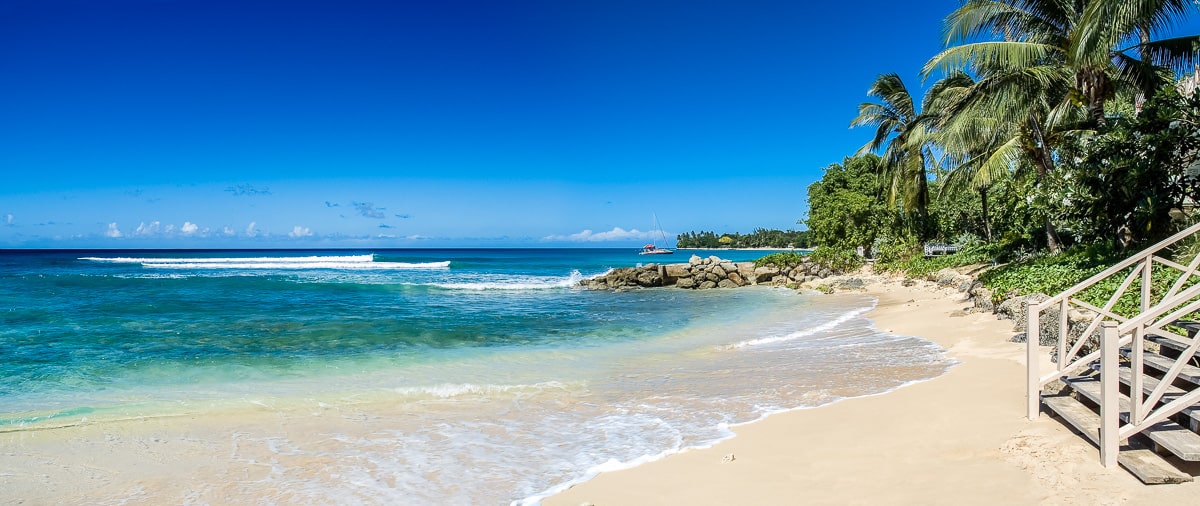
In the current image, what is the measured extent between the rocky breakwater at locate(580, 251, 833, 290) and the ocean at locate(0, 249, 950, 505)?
13.3 metres

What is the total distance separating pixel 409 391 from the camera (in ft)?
28.1

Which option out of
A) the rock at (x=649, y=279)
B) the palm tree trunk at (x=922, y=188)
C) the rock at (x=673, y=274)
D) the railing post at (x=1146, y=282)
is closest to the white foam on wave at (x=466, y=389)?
the railing post at (x=1146, y=282)

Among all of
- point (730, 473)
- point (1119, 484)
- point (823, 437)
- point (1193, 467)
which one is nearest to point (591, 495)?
point (730, 473)

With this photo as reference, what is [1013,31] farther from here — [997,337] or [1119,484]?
[1119,484]

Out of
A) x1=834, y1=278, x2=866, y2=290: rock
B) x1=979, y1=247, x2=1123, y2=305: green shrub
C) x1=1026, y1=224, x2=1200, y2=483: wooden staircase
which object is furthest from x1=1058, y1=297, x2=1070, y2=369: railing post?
x1=834, y1=278, x2=866, y2=290: rock

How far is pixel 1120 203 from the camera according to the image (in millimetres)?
11469

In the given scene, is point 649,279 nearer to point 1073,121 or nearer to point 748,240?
point 1073,121

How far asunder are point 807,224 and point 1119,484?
35009mm

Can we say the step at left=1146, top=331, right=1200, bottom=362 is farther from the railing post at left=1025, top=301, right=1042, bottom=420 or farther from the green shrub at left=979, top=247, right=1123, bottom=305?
the green shrub at left=979, top=247, right=1123, bottom=305

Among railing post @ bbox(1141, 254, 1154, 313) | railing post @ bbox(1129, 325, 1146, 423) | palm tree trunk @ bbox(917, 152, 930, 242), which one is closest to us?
railing post @ bbox(1129, 325, 1146, 423)

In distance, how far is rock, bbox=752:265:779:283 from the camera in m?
32.2

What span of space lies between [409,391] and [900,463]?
641 cm

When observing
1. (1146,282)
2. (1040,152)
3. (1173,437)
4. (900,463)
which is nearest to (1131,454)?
(1173,437)

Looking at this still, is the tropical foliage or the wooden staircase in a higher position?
the tropical foliage
